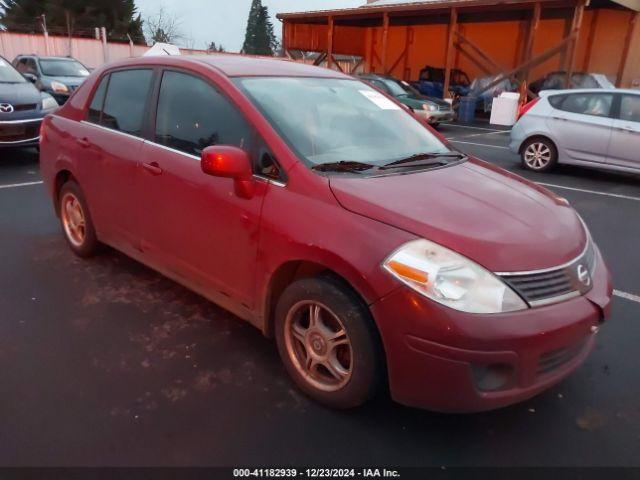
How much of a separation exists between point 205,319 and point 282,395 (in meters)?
0.98

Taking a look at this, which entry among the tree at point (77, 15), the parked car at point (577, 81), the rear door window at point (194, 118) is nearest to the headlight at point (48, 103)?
the rear door window at point (194, 118)

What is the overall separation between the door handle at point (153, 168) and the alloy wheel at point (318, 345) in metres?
1.35

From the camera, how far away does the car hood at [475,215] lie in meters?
2.20

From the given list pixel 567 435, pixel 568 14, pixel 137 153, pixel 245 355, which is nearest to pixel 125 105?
pixel 137 153

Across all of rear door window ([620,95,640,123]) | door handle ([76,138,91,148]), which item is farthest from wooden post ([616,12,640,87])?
door handle ([76,138,91,148])

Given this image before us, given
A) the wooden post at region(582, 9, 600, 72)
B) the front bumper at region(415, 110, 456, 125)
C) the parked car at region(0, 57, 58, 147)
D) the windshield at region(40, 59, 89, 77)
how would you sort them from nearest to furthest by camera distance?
the parked car at region(0, 57, 58, 147), the windshield at region(40, 59, 89, 77), the front bumper at region(415, 110, 456, 125), the wooden post at region(582, 9, 600, 72)

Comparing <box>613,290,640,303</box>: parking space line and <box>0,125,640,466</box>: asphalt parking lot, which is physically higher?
<box>613,290,640,303</box>: parking space line

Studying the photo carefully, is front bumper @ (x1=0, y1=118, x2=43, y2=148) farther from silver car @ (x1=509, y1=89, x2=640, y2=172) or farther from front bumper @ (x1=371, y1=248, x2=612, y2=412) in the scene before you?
silver car @ (x1=509, y1=89, x2=640, y2=172)

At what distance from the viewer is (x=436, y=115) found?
14.6 metres

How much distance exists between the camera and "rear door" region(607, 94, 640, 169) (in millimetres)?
7832

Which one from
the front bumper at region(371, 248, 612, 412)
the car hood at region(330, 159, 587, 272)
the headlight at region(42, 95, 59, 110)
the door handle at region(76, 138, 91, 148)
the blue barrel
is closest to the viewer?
the front bumper at region(371, 248, 612, 412)

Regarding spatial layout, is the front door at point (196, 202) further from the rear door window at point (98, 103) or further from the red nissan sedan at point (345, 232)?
the rear door window at point (98, 103)

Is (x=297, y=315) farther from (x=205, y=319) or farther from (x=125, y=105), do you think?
(x=125, y=105)

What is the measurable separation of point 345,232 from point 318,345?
24.8 inches
